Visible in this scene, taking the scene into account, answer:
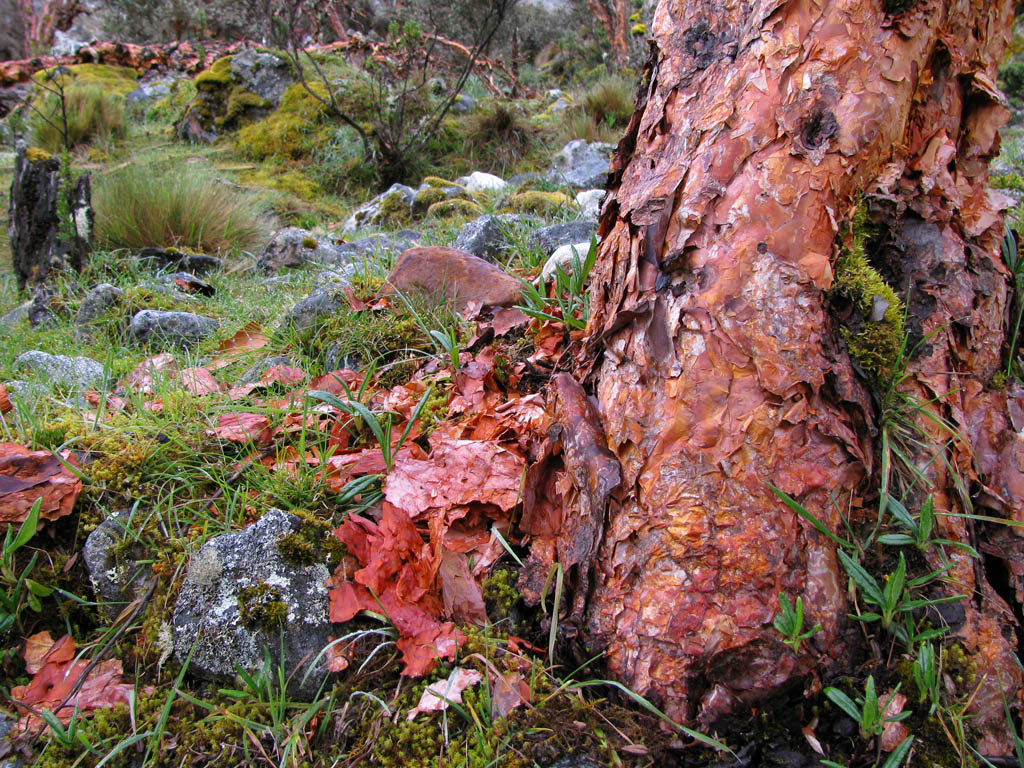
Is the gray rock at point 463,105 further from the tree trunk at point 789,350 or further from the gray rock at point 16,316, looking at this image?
the tree trunk at point 789,350

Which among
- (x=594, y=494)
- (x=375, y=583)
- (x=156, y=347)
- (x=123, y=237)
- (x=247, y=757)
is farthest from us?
(x=123, y=237)

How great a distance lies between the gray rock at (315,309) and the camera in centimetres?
257

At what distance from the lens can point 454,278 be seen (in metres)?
2.52

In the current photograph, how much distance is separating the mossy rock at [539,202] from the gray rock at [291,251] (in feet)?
4.37

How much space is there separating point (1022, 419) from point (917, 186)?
566mm

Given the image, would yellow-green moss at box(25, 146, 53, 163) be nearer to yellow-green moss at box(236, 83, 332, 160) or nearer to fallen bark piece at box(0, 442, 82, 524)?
yellow-green moss at box(236, 83, 332, 160)

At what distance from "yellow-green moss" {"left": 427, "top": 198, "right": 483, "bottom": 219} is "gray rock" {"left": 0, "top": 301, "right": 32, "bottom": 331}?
2.75m

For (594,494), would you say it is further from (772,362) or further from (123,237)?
(123,237)

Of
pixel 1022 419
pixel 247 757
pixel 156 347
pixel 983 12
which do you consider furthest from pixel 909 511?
pixel 156 347

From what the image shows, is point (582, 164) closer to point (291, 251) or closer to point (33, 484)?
point (291, 251)

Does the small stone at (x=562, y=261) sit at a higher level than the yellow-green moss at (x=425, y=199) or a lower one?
higher

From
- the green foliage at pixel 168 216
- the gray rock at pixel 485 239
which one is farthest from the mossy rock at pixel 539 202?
the green foliage at pixel 168 216

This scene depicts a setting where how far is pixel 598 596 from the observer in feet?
4.11

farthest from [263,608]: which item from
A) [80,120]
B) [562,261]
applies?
[80,120]
